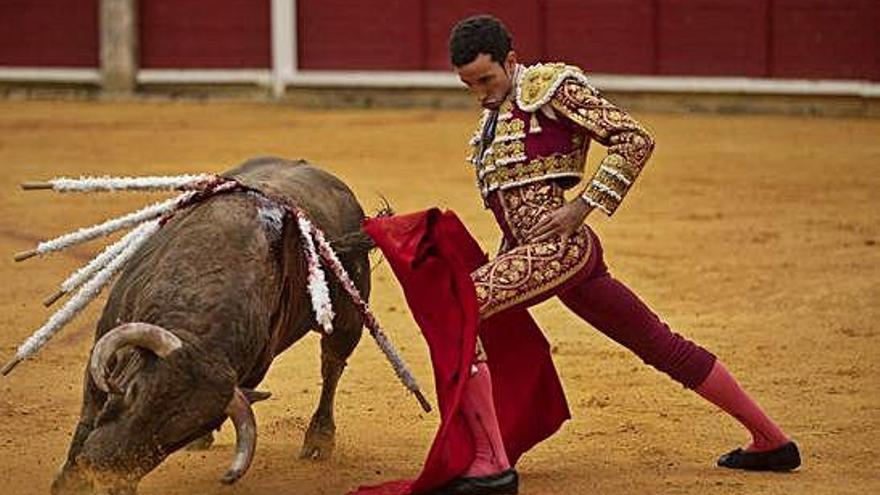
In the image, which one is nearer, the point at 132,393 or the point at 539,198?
the point at 132,393

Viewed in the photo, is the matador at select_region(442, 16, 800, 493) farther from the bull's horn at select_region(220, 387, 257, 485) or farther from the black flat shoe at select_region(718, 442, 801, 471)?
the bull's horn at select_region(220, 387, 257, 485)

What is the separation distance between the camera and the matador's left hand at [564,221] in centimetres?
424

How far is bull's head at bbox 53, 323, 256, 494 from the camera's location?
12.5 ft

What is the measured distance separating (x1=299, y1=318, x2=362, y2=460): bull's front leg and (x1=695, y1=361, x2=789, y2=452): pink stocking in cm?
85

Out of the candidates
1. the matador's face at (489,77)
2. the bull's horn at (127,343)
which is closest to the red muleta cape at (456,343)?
the matador's face at (489,77)

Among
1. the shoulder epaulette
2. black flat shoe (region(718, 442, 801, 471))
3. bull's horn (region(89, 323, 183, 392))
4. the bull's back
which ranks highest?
the shoulder epaulette

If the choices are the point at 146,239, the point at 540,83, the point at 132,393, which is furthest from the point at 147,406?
the point at 540,83

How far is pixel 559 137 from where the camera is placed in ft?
14.0

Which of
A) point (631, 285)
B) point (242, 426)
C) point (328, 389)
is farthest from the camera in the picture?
point (631, 285)

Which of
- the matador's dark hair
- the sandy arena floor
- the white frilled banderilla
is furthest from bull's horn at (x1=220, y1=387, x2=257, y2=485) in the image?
the matador's dark hair

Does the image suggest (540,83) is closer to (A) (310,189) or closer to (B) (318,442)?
(A) (310,189)

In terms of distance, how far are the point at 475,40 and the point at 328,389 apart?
3.61ft

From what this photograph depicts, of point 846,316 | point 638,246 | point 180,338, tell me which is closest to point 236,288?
point 180,338

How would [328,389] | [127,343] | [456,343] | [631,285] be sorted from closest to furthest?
[127,343], [456,343], [328,389], [631,285]
